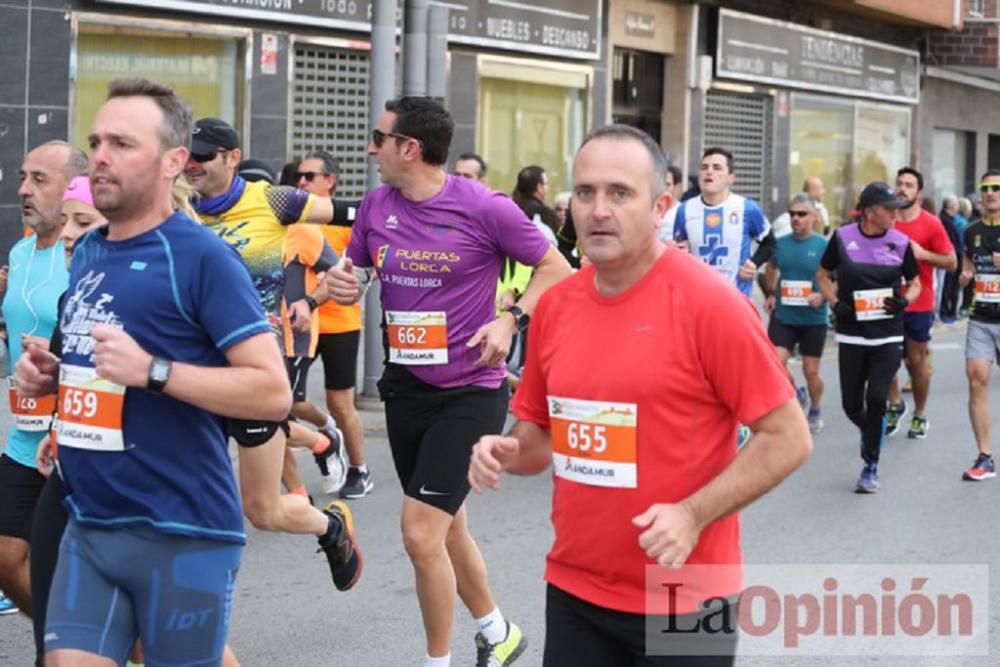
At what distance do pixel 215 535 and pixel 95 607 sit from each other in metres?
0.31

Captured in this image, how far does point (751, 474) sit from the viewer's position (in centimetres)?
358

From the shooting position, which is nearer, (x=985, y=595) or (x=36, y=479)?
(x=36, y=479)

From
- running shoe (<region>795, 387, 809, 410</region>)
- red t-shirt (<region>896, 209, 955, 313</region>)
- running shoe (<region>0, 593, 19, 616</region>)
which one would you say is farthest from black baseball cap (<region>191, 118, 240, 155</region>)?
running shoe (<region>795, 387, 809, 410</region>)

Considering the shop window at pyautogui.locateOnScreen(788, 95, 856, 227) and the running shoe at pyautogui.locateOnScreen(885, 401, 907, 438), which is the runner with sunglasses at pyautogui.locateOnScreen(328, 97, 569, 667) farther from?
the shop window at pyautogui.locateOnScreen(788, 95, 856, 227)

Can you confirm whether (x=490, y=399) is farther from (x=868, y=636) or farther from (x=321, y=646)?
(x=868, y=636)

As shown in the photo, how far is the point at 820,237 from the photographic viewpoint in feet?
43.9

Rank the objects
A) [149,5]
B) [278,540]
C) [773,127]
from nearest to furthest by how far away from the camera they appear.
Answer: [278,540]
[149,5]
[773,127]

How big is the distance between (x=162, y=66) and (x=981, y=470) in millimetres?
8479

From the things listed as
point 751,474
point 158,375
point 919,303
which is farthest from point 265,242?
point 919,303

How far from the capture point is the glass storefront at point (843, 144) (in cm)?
2847

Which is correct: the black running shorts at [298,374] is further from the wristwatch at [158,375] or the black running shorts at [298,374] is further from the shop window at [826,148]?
the shop window at [826,148]

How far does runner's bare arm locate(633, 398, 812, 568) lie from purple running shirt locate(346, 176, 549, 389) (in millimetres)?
2496

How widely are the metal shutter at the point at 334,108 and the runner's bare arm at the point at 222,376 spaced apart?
42.7 ft

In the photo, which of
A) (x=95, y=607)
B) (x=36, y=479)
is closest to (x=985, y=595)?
(x=36, y=479)
